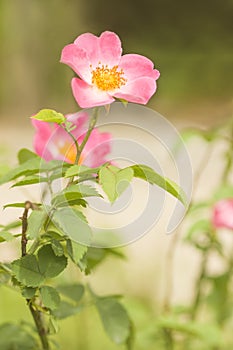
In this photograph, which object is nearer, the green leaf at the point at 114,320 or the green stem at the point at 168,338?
the green leaf at the point at 114,320

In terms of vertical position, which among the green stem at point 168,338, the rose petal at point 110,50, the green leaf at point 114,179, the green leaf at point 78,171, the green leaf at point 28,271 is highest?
the rose petal at point 110,50

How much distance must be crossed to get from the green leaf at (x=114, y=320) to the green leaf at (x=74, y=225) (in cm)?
17

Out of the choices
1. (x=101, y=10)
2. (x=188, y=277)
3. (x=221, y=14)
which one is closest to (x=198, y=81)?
(x=221, y=14)

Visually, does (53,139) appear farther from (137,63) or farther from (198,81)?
(198,81)

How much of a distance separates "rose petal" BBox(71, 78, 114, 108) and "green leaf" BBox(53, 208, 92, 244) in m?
0.06

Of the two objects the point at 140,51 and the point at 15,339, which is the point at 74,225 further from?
the point at 140,51

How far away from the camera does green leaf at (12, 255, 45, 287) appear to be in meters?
0.43

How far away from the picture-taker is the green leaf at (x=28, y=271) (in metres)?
0.43

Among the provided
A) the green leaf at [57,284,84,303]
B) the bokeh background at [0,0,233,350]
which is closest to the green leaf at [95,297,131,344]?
the green leaf at [57,284,84,303]

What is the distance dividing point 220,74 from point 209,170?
7.25 feet

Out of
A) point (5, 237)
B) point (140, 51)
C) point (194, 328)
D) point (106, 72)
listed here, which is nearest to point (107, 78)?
point (106, 72)

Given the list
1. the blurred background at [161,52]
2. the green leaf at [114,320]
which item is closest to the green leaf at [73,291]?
the green leaf at [114,320]

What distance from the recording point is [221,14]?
14.0ft

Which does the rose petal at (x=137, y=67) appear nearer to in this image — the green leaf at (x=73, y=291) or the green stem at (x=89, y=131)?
the green stem at (x=89, y=131)
